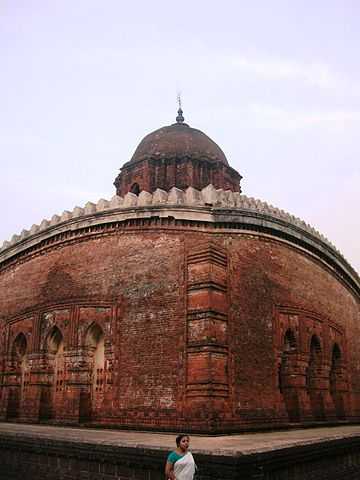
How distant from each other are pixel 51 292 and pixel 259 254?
15.5 feet

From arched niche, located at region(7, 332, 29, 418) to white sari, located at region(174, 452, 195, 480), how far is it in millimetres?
7823

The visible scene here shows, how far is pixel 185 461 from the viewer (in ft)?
14.3

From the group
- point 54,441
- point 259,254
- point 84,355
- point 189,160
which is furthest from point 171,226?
point 189,160

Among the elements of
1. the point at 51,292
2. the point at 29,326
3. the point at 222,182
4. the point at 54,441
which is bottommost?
the point at 54,441

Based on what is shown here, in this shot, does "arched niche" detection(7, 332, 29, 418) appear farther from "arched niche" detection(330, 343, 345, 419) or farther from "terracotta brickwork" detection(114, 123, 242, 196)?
"arched niche" detection(330, 343, 345, 419)

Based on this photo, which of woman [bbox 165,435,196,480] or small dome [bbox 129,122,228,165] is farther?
small dome [bbox 129,122,228,165]

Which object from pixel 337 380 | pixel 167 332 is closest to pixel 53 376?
pixel 167 332

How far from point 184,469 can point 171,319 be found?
4976mm

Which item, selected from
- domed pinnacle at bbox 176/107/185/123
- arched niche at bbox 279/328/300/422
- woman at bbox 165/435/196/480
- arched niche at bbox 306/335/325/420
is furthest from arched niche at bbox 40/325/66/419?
domed pinnacle at bbox 176/107/185/123

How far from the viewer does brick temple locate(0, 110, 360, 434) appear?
8.98 m

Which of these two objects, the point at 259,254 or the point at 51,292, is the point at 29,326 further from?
the point at 259,254

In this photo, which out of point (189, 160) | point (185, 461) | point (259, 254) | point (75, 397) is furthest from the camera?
point (189, 160)

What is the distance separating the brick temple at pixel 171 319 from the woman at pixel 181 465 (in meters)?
4.01

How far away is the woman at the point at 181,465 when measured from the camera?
14.2ft
